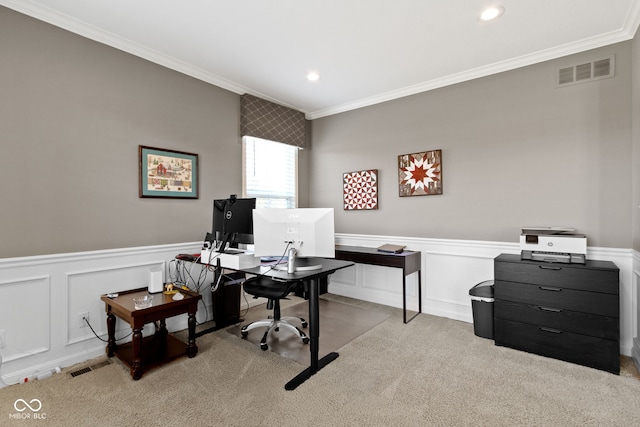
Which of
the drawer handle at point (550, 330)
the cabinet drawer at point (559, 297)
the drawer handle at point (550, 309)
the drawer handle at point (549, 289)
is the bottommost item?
the drawer handle at point (550, 330)

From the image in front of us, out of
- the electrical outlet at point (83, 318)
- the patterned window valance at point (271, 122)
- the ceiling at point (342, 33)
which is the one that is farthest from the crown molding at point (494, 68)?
the electrical outlet at point (83, 318)

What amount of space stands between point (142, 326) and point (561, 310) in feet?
10.7

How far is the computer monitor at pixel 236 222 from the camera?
8.71 feet

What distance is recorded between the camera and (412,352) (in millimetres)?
2689

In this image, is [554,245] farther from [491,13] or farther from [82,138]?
[82,138]

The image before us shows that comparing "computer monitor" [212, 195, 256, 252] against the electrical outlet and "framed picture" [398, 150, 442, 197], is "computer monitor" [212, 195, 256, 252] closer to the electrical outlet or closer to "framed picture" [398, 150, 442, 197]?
the electrical outlet

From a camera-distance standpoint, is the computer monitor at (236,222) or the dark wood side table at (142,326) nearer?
the dark wood side table at (142,326)

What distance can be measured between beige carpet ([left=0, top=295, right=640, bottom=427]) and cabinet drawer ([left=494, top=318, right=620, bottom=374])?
0.22ft

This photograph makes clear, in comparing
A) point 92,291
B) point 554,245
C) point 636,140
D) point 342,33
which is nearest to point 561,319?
point 554,245

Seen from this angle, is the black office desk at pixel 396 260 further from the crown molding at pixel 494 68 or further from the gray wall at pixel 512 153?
the crown molding at pixel 494 68

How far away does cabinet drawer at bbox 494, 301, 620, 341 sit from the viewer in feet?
7.70

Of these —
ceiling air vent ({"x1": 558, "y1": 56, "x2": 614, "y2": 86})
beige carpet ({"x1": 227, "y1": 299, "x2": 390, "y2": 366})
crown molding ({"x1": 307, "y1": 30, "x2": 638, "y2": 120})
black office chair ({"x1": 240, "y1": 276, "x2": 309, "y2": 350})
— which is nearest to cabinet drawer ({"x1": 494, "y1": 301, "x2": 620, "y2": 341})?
beige carpet ({"x1": 227, "y1": 299, "x2": 390, "y2": 366})

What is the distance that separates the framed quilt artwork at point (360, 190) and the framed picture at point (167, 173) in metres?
2.01

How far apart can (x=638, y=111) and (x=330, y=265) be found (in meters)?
2.78
